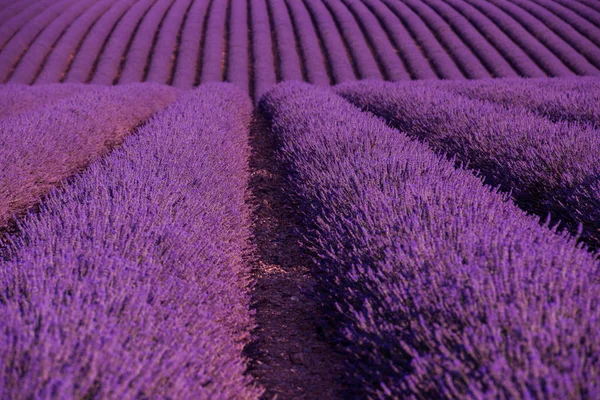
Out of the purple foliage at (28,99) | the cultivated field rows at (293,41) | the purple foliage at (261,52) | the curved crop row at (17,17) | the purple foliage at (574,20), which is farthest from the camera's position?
the curved crop row at (17,17)

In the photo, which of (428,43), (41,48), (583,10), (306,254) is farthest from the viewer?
(583,10)

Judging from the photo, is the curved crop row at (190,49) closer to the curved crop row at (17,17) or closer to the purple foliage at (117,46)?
the purple foliage at (117,46)

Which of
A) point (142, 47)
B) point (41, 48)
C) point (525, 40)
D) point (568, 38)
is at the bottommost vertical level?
point (41, 48)

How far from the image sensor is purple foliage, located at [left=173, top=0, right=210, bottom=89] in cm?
1209

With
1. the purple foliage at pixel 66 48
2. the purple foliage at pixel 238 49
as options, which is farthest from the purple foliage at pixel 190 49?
the purple foliage at pixel 66 48

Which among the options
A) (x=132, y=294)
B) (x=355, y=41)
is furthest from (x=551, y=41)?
(x=132, y=294)

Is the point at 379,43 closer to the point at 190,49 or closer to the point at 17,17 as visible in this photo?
the point at 190,49

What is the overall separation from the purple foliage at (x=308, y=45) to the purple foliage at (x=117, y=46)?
5305mm

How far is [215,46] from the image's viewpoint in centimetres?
1381

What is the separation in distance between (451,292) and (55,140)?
432 cm

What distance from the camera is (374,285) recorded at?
169 cm

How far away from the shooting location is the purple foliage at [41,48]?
11938mm

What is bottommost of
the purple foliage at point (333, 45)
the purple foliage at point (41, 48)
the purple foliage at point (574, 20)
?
Answer: the purple foliage at point (41, 48)

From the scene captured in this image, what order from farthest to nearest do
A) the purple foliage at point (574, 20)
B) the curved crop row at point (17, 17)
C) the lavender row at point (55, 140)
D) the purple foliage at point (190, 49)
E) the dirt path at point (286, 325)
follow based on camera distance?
the curved crop row at point (17, 17) < the purple foliage at point (574, 20) < the purple foliage at point (190, 49) < the lavender row at point (55, 140) < the dirt path at point (286, 325)
